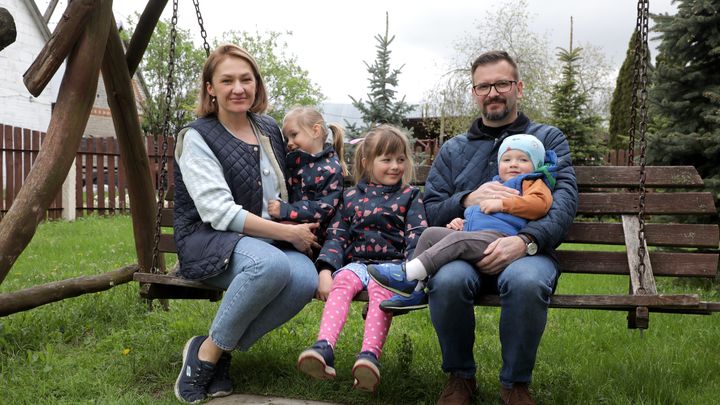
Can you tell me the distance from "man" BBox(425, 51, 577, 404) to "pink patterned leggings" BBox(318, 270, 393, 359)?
258 millimetres

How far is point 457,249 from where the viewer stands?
119 inches

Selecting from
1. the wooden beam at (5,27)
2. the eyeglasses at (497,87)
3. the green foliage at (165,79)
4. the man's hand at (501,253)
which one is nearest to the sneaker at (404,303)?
the man's hand at (501,253)

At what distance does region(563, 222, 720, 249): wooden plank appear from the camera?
11.5 ft

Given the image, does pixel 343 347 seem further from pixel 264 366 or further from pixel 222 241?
pixel 222 241

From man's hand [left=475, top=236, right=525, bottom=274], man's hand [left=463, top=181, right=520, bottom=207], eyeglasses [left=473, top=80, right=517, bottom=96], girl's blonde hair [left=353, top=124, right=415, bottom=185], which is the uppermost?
eyeglasses [left=473, top=80, right=517, bottom=96]

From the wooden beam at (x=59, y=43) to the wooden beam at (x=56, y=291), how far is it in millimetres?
1285

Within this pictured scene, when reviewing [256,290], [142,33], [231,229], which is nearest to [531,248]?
[256,290]

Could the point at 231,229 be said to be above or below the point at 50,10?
below

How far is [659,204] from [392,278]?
154cm

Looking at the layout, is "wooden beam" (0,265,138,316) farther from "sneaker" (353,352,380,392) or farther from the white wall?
the white wall

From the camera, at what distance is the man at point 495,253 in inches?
113

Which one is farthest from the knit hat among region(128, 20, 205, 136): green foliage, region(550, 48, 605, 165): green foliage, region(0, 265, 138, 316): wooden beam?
region(128, 20, 205, 136): green foliage

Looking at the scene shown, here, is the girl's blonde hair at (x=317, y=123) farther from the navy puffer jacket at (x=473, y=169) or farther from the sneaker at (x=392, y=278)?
the sneaker at (x=392, y=278)

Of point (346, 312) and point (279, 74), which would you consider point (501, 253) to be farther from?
point (279, 74)
